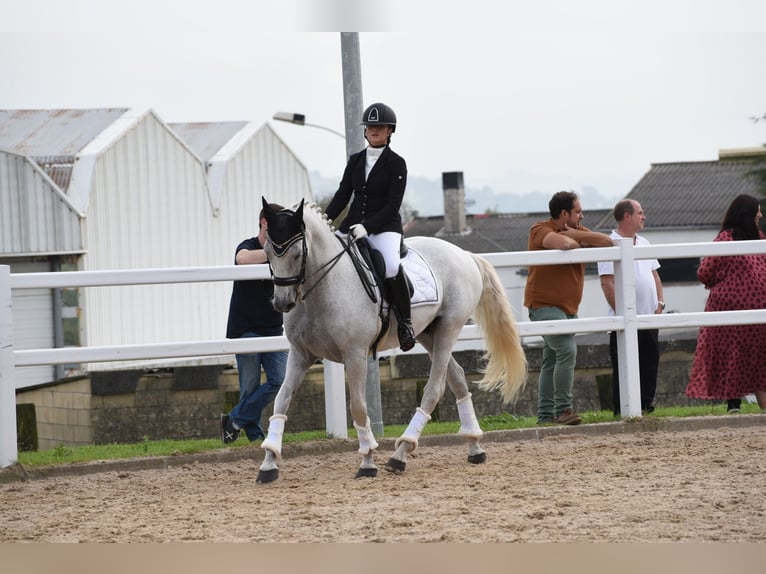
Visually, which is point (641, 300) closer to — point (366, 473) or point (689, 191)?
point (366, 473)

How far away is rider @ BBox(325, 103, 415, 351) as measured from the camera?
7.01m

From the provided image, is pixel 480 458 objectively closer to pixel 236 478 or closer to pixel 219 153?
pixel 236 478

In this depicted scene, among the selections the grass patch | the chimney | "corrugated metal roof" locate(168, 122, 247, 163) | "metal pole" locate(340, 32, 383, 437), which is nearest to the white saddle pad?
"metal pole" locate(340, 32, 383, 437)

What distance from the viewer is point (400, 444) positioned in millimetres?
7188

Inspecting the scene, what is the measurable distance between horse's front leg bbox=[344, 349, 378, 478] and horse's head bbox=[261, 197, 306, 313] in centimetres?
67

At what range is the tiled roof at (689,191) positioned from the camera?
44.3m

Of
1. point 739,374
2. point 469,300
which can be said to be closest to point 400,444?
point 469,300

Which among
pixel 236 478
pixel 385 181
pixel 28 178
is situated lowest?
pixel 236 478

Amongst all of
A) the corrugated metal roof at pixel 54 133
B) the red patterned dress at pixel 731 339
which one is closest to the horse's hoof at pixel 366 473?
the red patterned dress at pixel 731 339

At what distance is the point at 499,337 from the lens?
7867mm

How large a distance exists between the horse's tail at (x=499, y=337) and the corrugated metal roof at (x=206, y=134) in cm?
2995

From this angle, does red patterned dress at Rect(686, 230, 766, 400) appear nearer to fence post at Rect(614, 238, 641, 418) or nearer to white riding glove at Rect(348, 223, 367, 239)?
fence post at Rect(614, 238, 641, 418)

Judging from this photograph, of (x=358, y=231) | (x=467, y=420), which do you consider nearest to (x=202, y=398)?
(x=467, y=420)

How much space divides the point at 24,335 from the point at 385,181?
23.5 meters
